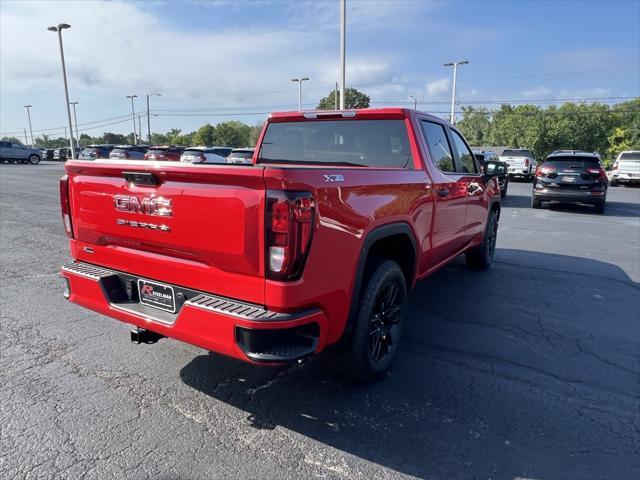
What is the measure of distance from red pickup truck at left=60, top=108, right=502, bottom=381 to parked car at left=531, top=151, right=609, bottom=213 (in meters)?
10.8

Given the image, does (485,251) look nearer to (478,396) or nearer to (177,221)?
(478,396)

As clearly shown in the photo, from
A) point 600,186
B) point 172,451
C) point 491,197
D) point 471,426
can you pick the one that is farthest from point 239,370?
point 600,186

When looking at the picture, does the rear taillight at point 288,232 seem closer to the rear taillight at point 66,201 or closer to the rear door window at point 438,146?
the rear taillight at point 66,201

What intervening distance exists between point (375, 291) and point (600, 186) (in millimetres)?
12147

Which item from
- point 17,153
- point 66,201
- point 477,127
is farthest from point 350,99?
point 66,201

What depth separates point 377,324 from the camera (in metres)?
3.30

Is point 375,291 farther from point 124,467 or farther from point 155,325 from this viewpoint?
point 124,467

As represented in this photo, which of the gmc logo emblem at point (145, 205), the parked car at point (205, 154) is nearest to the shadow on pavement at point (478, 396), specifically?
the gmc logo emblem at point (145, 205)

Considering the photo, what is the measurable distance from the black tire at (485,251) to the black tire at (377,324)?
3081 millimetres

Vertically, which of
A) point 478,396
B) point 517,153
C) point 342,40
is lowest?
point 478,396

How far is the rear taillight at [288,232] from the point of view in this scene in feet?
7.52

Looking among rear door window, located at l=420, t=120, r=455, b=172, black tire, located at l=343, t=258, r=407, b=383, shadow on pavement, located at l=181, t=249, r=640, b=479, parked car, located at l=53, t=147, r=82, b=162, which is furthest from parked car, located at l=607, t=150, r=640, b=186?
parked car, located at l=53, t=147, r=82, b=162

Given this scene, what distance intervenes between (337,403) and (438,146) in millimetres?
2613

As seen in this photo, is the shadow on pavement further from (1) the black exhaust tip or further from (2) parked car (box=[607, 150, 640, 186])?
(2) parked car (box=[607, 150, 640, 186])
